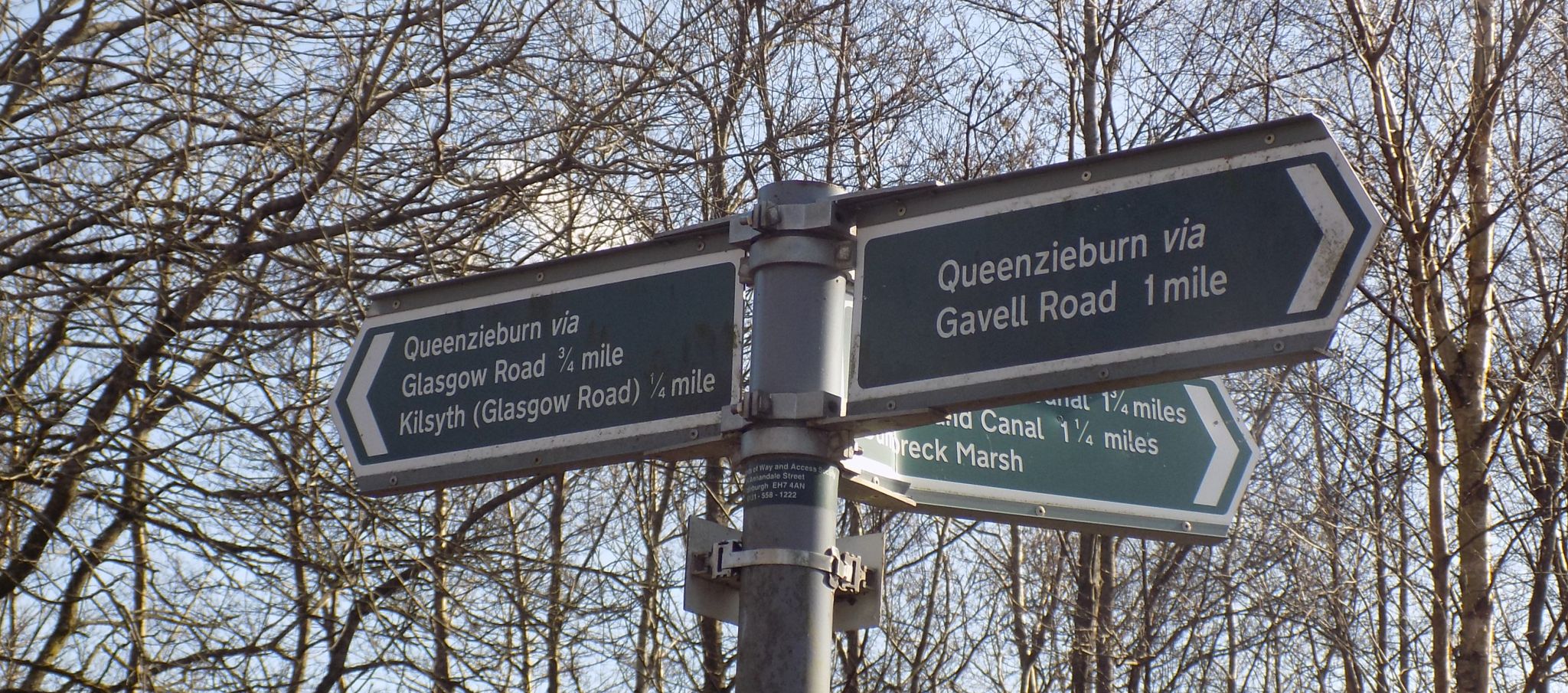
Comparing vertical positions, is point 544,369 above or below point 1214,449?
below

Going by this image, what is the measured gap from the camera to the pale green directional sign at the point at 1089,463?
10.4 feet

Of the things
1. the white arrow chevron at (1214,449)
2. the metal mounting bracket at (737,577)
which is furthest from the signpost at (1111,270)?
the white arrow chevron at (1214,449)

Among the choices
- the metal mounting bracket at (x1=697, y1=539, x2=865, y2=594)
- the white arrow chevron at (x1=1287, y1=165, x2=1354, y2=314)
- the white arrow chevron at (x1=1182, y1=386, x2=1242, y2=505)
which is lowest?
the metal mounting bracket at (x1=697, y1=539, x2=865, y2=594)

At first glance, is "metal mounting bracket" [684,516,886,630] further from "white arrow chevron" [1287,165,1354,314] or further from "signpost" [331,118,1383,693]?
"white arrow chevron" [1287,165,1354,314]

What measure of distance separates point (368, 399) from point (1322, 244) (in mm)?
1906

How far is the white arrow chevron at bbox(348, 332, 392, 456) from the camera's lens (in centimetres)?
321

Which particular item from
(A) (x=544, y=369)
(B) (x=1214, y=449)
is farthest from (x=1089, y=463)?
(A) (x=544, y=369)

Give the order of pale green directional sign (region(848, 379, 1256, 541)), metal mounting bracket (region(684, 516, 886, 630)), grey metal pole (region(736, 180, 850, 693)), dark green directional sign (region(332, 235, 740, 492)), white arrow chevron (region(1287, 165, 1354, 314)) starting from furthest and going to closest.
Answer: pale green directional sign (region(848, 379, 1256, 541))
dark green directional sign (region(332, 235, 740, 492))
metal mounting bracket (region(684, 516, 886, 630))
grey metal pole (region(736, 180, 850, 693))
white arrow chevron (region(1287, 165, 1354, 314))

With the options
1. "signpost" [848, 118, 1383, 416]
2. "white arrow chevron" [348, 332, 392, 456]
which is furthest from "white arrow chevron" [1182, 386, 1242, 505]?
"white arrow chevron" [348, 332, 392, 456]

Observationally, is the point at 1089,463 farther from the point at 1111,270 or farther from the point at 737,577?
the point at 737,577

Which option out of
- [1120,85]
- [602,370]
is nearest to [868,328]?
[602,370]

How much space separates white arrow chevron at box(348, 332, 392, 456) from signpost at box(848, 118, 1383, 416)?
3.60 feet

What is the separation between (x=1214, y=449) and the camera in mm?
3586

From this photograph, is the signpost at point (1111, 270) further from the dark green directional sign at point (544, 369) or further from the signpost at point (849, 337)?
the dark green directional sign at point (544, 369)
